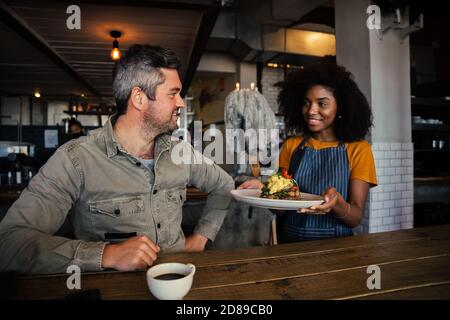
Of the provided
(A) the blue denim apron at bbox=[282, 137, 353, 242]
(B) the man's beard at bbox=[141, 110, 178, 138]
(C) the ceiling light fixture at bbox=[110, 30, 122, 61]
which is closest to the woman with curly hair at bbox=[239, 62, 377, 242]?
(A) the blue denim apron at bbox=[282, 137, 353, 242]

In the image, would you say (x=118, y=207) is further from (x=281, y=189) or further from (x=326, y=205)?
A: (x=326, y=205)

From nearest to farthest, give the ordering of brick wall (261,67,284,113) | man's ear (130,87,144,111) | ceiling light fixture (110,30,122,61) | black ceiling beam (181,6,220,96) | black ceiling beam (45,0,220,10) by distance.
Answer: man's ear (130,87,144,111)
black ceiling beam (45,0,220,10)
black ceiling beam (181,6,220,96)
ceiling light fixture (110,30,122,61)
brick wall (261,67,284,113)

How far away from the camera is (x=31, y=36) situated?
4176mm

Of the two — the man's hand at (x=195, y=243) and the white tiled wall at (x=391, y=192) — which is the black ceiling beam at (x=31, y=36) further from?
the white tiled wall at (x=391, y=192)

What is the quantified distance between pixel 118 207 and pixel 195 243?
493 mm

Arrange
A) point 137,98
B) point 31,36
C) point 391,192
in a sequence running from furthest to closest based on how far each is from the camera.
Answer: point 31,36 → point 391,192 → point 137,98

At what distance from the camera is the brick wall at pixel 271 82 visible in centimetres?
810

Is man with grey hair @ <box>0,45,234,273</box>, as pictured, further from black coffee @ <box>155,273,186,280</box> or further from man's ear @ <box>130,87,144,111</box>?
black coffee @ <box>155,273,186,280</box>

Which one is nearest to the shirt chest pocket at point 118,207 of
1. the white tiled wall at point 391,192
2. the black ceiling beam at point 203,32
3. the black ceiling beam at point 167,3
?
the black ceiling beam at point 167,3

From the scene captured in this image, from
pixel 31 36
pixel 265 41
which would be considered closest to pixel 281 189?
pixel 31 36

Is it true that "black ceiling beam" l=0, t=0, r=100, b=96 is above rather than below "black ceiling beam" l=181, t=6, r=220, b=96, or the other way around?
above

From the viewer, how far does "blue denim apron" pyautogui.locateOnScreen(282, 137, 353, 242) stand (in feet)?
5.91

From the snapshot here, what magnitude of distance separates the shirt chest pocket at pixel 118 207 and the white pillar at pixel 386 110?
2897 mm

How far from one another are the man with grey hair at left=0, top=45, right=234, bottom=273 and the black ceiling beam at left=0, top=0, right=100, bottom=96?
2675mm
